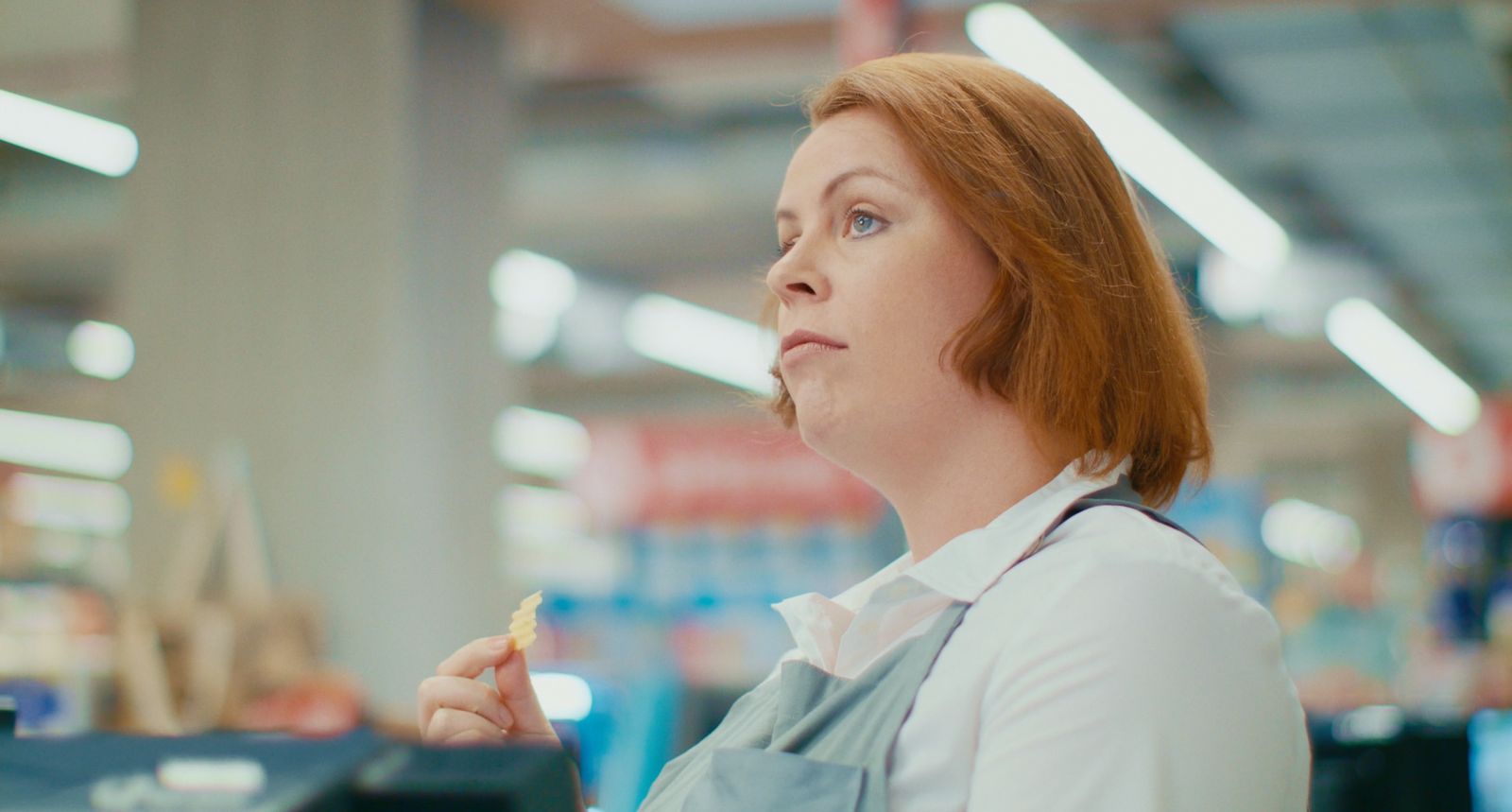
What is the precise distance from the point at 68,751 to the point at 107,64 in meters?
5.81

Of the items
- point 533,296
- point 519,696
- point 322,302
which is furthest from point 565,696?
point 533,296

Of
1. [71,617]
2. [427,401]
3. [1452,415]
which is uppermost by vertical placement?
[1452,415]

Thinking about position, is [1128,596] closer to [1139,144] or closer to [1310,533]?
[1139,144]

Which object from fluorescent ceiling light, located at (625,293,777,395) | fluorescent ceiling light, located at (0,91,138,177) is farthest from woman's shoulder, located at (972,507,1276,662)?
fluorescent ceiling light, located at (625,293,777,395)

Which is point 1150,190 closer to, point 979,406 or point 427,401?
point 427,401

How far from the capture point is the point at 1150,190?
7.37 metres

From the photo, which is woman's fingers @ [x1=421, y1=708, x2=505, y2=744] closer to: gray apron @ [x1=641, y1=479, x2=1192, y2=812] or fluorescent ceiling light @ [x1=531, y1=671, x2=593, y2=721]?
gray apron @ [x1=641, y1=479, x2=1192, y2=812]

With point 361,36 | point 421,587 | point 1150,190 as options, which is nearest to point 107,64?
point 361,36

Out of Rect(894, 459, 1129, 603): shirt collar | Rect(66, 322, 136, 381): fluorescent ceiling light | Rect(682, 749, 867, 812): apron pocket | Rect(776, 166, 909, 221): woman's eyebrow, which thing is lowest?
Rect(682, 749, 867, 812): apron pocket

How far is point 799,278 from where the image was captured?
117 centimetres

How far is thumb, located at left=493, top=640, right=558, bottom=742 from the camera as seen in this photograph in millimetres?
1204

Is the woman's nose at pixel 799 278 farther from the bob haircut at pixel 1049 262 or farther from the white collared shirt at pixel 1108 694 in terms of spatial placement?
the white collared shirt at pixel 1108 694

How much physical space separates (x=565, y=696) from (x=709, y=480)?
276 inches

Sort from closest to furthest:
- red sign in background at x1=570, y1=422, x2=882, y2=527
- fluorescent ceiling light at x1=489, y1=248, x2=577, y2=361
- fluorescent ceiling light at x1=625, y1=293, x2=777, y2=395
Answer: fluorescent ceiling light at x1=489, y1=248, x2=577, y2=361, red sign in background at x1=570, y1=422, x2=882, y2=527, fluorescent ceiling light at x1=625, y1=293, x2=777, y2=395
